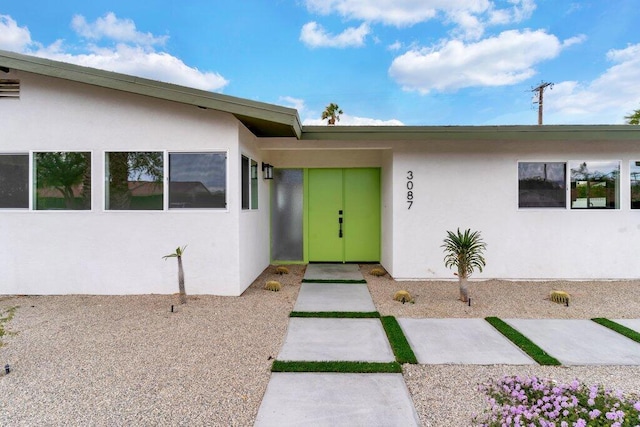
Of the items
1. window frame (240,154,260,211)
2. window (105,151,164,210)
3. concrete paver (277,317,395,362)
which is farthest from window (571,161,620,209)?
window (105,151,164,210)

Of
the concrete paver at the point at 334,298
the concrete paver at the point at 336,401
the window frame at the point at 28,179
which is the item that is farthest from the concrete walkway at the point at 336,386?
the window frame at the point at 28,179

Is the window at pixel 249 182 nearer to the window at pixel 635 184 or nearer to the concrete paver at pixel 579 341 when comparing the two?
the concrete paver at pixel 579 341

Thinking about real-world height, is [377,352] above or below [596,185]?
below

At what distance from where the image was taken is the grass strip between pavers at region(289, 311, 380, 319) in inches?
188

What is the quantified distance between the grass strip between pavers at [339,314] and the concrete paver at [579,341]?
6.16 ft

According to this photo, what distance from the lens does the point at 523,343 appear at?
384cm

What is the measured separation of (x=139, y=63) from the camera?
13.8m

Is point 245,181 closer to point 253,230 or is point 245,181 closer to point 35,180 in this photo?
point 253,230

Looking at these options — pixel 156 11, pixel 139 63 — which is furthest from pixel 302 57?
pixel 139 63

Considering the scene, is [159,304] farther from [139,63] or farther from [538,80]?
[538,80]

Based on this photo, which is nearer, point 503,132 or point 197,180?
point 197,180

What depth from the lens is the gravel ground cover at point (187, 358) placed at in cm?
260

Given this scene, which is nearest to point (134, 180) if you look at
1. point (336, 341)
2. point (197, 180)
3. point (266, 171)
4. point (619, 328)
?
point (197, 180)

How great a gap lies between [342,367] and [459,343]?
153cm
